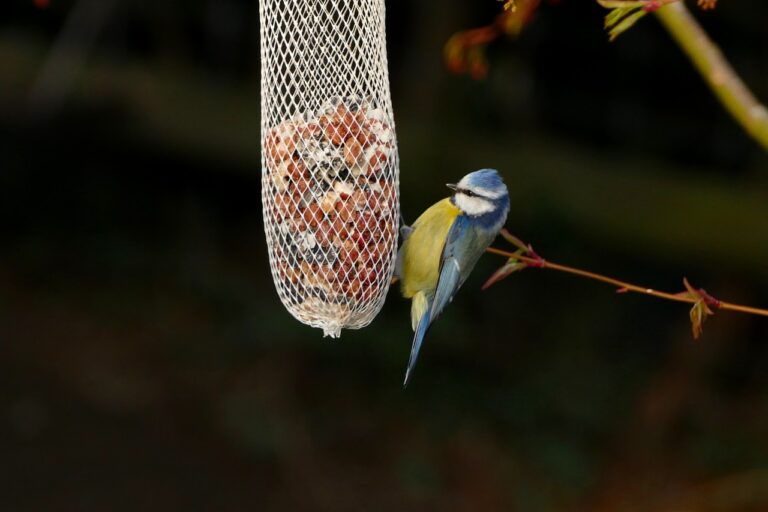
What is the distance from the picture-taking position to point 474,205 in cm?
303

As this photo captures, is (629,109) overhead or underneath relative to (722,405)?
overhead

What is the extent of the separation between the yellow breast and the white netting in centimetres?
17

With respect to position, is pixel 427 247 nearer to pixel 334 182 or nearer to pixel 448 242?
pixel 448 242

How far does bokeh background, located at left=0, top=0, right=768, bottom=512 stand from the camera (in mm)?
6141

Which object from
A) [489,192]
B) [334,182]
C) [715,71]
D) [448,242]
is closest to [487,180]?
[489,192]

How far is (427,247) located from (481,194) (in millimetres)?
224

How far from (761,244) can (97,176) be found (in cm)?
447

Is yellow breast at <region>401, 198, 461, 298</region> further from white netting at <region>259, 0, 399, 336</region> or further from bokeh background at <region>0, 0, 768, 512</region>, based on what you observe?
bokeh background at <region>0, 0, 768, 512</region>

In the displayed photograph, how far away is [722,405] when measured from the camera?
636 centimetres

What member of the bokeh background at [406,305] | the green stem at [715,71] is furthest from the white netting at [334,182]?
the bokeh background at [406,305]

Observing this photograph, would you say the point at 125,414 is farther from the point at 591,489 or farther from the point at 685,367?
the point at 685,367

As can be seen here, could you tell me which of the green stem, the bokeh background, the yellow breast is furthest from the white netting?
the bokeh background

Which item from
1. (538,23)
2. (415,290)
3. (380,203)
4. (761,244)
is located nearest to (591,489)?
(761,244)

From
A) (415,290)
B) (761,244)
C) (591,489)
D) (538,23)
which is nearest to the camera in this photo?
(415,290)
